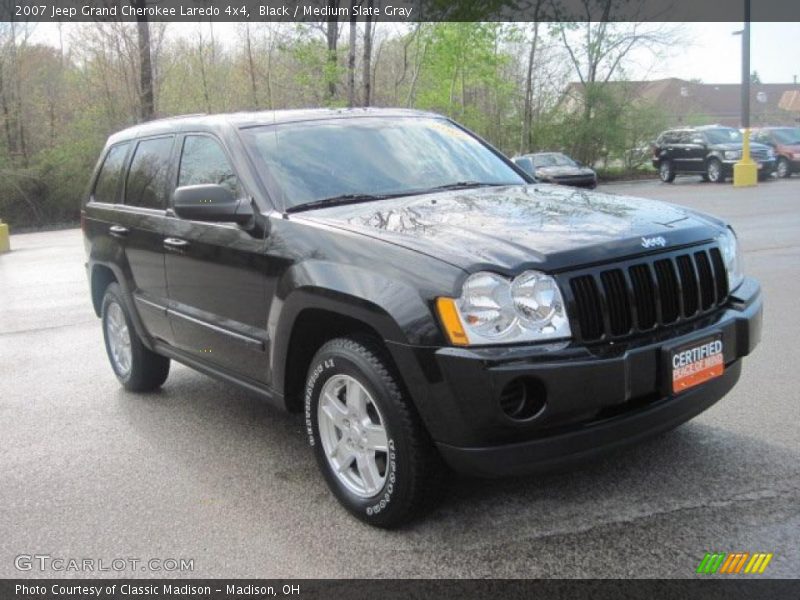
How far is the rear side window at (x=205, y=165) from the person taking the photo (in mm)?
4289

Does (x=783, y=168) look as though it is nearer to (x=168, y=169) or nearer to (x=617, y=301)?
(x=168, y=169)

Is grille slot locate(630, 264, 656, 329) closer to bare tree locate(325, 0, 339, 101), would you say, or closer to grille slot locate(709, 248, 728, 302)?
grille slot locate(709, 248, 728, 302)

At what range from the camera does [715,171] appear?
27094 millimetres

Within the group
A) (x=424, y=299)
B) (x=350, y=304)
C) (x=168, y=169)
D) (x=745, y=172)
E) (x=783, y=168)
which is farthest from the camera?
(x=783, y=168)

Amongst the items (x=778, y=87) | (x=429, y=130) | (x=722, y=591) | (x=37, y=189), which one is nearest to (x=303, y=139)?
(x=429, y=130)

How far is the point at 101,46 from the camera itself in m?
30.4

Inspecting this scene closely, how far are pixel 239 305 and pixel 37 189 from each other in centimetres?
2789

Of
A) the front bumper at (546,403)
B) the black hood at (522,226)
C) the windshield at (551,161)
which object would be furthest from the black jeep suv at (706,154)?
the front bumper at (546,403)

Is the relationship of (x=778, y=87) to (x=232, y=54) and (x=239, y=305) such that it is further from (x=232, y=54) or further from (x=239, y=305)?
(x=239, y=305)

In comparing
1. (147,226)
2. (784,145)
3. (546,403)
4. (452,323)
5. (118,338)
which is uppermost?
(784,145)

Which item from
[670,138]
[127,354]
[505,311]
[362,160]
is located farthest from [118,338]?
[670,138]

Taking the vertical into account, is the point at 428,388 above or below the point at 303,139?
below

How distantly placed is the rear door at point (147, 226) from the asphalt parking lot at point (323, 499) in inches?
29.1

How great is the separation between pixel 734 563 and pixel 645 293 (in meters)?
1.06
